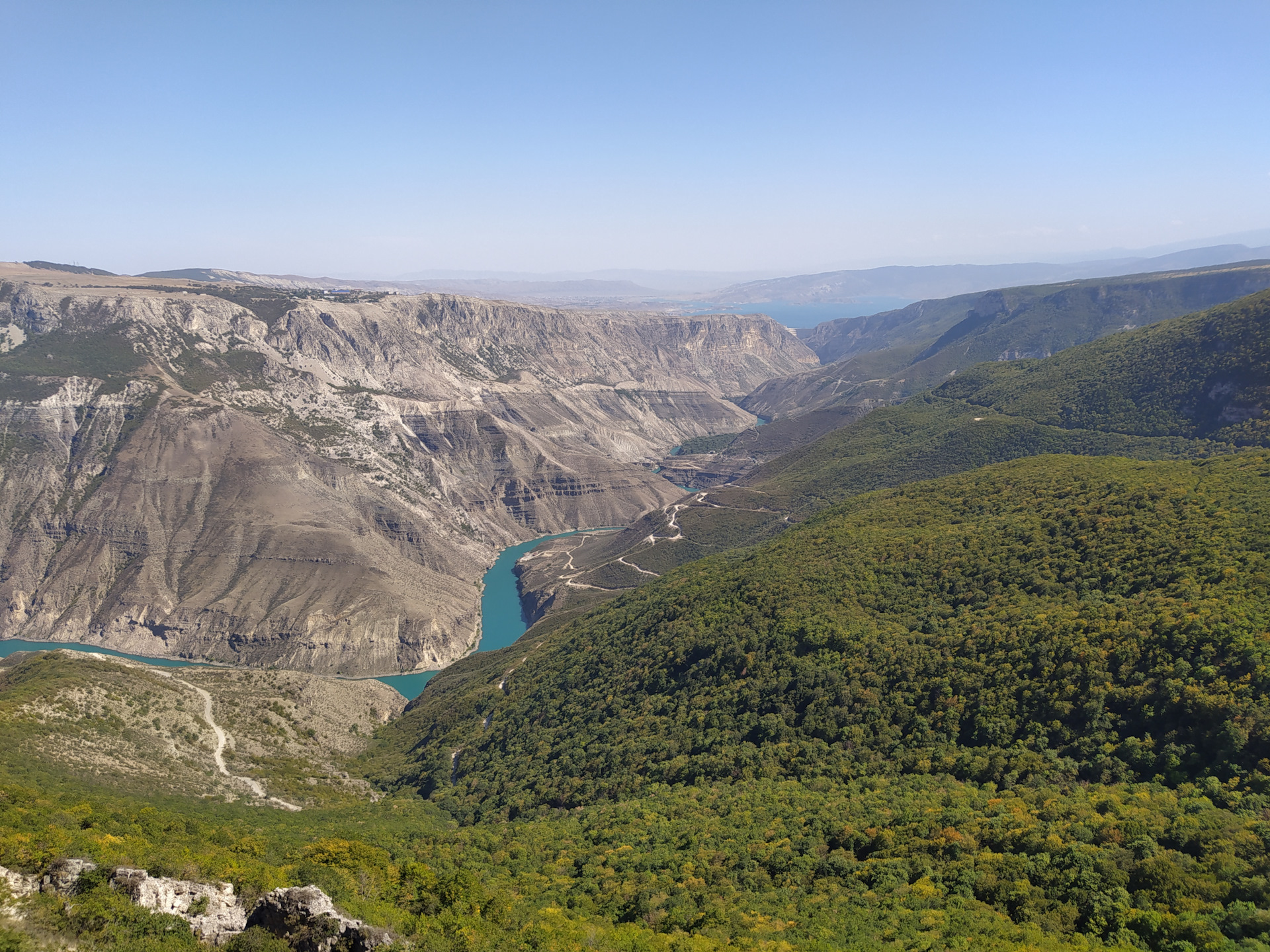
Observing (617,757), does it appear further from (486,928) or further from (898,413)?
(898,413)

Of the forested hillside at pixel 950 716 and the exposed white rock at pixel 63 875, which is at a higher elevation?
the exposed white rock at pixel 63 875

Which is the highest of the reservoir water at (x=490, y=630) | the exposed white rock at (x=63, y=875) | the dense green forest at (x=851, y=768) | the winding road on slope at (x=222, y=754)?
the exposed white rock at (x=63, y=875)

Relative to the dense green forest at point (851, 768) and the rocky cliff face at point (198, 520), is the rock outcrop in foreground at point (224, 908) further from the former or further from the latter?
the rocky cliff face at point (198, 520)

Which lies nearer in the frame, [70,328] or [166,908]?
[166,908]

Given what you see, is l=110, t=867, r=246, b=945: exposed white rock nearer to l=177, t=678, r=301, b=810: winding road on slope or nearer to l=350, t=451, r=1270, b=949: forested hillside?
l=350, t=451, r=1270, b=949: forested hillside

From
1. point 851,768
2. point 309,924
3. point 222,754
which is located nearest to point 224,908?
point 309,924

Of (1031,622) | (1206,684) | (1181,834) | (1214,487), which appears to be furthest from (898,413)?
(1181,834)

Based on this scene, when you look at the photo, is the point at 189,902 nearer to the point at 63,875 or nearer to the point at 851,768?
the point at 63,875

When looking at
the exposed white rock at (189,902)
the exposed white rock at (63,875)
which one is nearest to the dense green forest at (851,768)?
the exposed white rock at (189,902)

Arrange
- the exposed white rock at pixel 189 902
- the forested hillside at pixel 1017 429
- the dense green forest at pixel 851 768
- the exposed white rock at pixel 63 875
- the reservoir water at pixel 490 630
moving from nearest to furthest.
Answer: the exposed white rock at pixel 63 875 < the exposed white rock at pixel 189 902 < the dense green forest at pixel 851 768 < the forested hillside at pixel 1017 429 < the reservoir water at pixel 490 630
